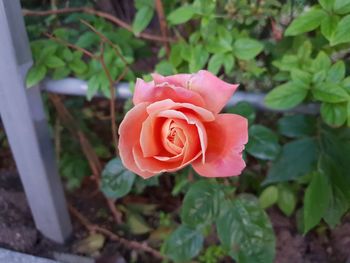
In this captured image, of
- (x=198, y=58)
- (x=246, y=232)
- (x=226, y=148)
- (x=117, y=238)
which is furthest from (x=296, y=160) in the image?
(x=117, y=238)

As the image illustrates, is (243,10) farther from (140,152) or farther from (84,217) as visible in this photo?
(84,217)

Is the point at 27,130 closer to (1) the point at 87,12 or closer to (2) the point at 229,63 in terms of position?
(1) the point at 87,12

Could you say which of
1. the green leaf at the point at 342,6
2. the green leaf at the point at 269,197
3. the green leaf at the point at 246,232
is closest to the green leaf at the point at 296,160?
the green leaf at the point at 246,232

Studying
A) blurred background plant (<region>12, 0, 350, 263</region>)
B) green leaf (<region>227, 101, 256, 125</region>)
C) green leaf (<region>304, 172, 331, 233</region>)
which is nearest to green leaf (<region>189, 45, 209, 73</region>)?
blurred background plant (<region>12, 0, 350, 263</region>)

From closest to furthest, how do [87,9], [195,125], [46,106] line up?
1. [195,125]
2. [87,9]
3. [46,106]

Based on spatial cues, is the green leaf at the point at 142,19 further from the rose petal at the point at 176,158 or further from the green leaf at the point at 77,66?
the rose petal at the point at 176,158

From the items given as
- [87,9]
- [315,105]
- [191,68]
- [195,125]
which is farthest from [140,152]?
[87,9]
